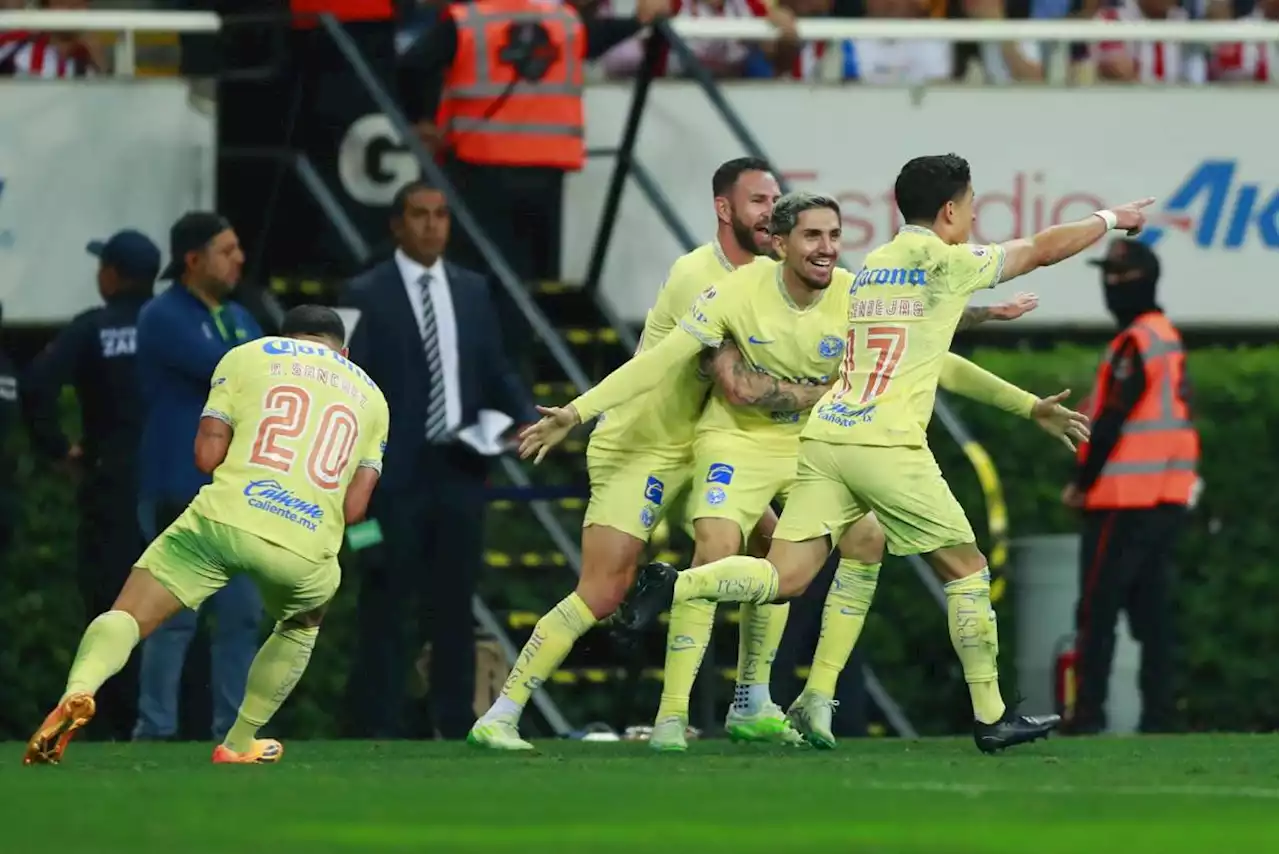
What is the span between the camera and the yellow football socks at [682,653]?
1256cm

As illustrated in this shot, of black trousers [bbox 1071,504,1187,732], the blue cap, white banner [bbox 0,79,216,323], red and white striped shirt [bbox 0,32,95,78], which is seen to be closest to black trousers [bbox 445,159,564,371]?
white banner [bbox 0,79,216,323]

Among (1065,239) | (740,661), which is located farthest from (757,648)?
(1065,239)

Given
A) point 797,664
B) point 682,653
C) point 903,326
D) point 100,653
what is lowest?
point 797,664

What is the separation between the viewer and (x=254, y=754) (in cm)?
1207

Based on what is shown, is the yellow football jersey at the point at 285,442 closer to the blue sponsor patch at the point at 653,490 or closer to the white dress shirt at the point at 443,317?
the blue sponsor patch at the point at 653,490

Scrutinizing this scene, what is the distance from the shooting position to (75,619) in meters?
16.1

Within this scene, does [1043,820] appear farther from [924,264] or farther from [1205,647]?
[1205,647]

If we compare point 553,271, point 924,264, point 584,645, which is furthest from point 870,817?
point 553,271

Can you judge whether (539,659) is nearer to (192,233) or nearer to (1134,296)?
(192,233)

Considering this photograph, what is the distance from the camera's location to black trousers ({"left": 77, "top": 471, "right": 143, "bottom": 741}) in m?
14.9

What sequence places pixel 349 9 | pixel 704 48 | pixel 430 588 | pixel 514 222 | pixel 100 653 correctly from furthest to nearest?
pixel 704 48, pixel 514 222, pixel 349 9, pixel 430 588, pixel 100 653

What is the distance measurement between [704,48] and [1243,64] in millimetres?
3336

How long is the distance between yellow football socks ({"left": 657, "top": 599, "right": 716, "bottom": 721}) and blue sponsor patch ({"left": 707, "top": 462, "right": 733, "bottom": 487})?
46cm

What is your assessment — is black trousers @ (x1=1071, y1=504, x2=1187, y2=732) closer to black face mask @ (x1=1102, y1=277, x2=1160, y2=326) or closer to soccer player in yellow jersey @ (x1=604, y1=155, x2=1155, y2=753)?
black face mask @ (x1=1102, y1=277, x2=1160, y2=326)
